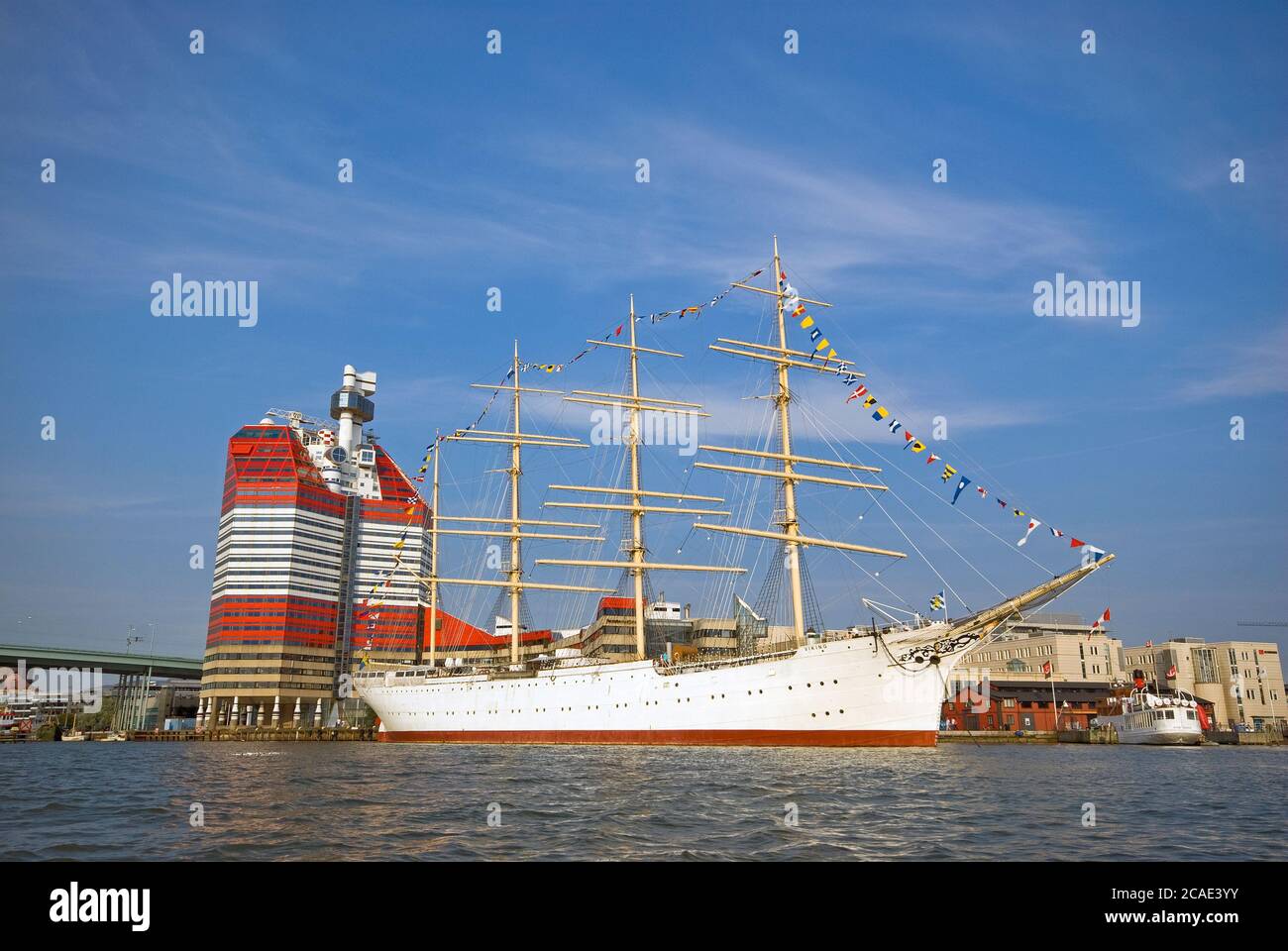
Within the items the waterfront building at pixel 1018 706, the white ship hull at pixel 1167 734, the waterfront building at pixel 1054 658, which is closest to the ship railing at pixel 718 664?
the white ship hull at pixel 1167 734

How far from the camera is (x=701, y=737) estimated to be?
50.4m

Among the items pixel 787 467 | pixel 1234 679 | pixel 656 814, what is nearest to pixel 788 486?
pixel 787 467

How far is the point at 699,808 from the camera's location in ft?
67.6

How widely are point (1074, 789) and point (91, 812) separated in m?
28.1

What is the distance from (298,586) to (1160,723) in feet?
381

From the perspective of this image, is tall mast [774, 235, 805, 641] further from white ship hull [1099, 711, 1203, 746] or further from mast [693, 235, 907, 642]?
white ship hull [1099, 711, 1203, 746]

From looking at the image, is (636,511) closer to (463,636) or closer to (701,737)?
(701,737)

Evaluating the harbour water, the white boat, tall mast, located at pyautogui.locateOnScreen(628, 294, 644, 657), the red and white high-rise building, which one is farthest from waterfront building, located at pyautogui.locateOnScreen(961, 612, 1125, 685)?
the red and white high-rise building

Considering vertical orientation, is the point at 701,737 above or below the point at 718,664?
below

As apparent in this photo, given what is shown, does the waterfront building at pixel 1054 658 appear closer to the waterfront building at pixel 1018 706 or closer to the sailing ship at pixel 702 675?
the waterfront building at pixel 1018 706

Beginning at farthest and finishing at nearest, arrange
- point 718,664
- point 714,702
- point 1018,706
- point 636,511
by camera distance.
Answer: point 1018,706, point 636,511, point 718,664, point 714,702

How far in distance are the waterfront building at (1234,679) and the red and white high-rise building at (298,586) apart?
337 ft

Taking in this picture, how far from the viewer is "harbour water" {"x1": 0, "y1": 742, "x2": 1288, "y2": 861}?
14930mm
